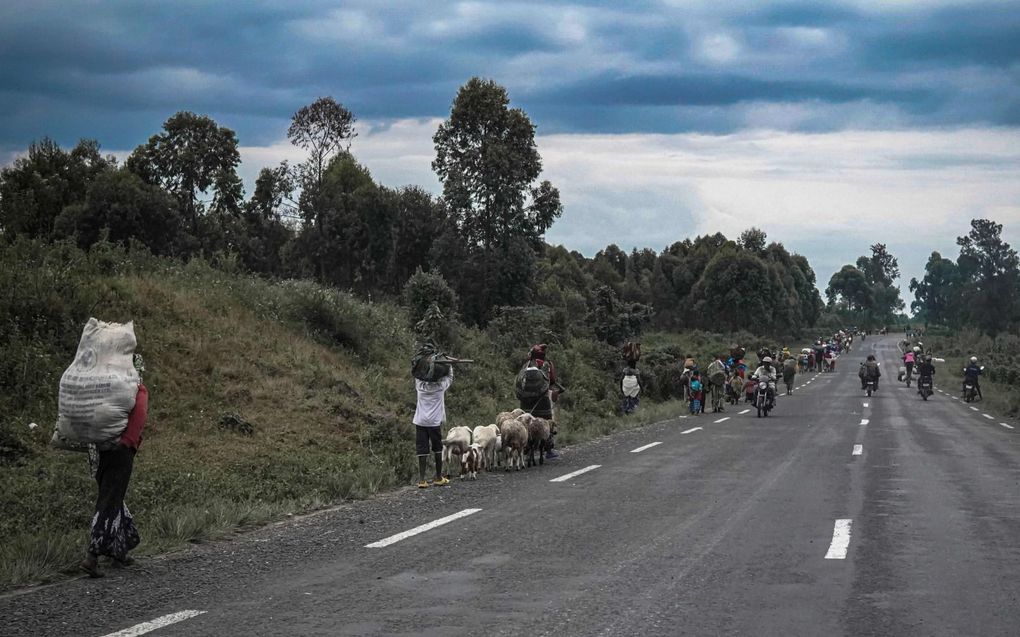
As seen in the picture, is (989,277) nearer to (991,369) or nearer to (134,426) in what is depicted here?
(991,369)

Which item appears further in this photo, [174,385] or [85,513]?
[174,385]

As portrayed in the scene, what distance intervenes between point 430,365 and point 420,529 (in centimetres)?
449

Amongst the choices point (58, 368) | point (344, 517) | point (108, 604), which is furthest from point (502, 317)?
point (108, 604)

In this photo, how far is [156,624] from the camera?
22.3 ft

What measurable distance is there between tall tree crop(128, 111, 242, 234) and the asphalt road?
176 ft

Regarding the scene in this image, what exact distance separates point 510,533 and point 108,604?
4.20m

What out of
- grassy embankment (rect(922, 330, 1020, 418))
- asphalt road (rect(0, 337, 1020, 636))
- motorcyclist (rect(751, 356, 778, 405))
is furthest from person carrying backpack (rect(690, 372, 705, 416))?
asphalt road (rect(0, 337, 1020, 636))

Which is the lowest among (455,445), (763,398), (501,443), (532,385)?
(763,398)

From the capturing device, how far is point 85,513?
12.2 m

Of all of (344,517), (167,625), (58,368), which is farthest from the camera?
(58,368)

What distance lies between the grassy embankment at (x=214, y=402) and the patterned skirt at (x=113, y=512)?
0.48 metres

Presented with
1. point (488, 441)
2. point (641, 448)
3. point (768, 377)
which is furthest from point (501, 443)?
point (768, 377)

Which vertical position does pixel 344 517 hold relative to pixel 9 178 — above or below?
below

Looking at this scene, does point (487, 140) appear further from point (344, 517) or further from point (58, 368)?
point (344, 517)
